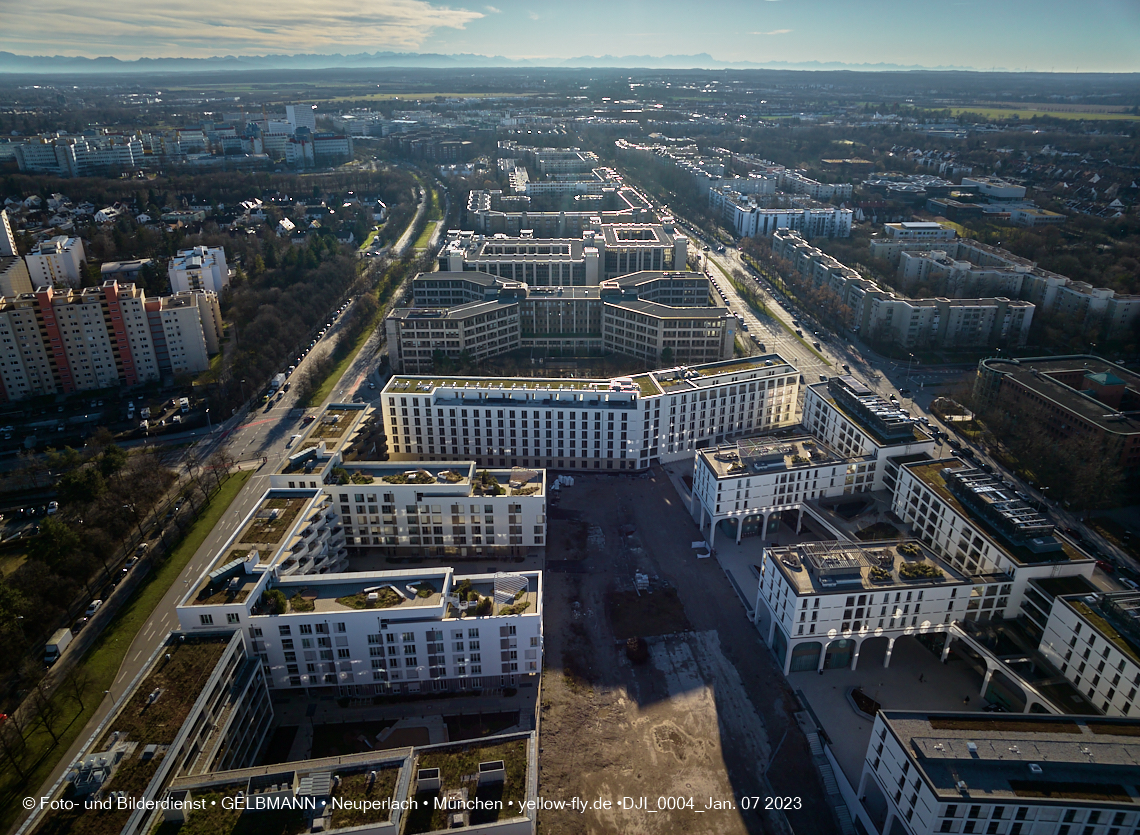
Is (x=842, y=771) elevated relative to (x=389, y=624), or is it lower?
lower

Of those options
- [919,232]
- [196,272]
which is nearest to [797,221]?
[919,232]

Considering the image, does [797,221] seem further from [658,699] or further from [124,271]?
[658,699]

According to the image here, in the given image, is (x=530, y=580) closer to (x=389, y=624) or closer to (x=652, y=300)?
(x=389, y=624)

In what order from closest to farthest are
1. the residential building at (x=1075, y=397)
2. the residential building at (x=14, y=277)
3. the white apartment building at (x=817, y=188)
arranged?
the residential building at (x=1075, y=397)
the residential building at (x=14, y=277)
the white apartment building at (x=817, y=188)

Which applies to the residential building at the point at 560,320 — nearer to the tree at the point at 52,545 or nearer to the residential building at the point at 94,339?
the residential building at the point at 94,339

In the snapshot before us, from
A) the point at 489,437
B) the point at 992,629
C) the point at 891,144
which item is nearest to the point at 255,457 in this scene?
the point at 489,437

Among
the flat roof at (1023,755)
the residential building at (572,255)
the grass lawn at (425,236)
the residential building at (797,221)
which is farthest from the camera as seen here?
the grass lawn at (425,236)

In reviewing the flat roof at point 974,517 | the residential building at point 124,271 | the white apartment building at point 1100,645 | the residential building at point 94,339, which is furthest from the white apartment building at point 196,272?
the white apartment building at point 1100,645
